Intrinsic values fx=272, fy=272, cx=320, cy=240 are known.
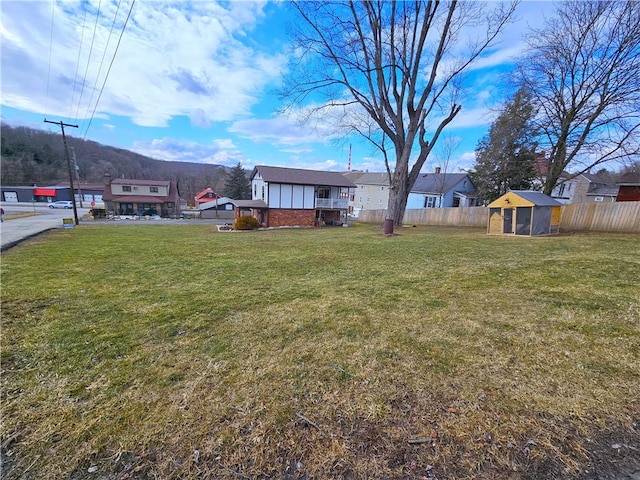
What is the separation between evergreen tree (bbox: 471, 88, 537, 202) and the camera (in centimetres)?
1842

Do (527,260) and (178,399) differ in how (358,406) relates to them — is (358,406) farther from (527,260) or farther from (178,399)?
(527,260)

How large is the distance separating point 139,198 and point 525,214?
44585 mm

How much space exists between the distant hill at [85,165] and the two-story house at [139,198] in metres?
11.8

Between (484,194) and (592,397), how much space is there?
90.6 ft

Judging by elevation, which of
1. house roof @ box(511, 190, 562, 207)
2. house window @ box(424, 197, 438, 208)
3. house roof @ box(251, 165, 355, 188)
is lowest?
house roof @ box(511, 190, 562, 207)

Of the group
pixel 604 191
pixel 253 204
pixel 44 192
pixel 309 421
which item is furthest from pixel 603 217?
pixel 44 192

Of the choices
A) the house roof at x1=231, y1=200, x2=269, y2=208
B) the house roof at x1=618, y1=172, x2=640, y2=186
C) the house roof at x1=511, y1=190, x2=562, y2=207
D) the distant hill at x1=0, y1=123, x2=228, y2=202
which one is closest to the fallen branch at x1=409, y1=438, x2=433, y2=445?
the house roof at x1=511, y1=190, x2=562, y2=207

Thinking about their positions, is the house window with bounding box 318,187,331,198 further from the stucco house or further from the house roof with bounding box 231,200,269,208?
the stucco house

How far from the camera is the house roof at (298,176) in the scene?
2357cm

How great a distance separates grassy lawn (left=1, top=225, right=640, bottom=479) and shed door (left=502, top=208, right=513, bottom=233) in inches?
330

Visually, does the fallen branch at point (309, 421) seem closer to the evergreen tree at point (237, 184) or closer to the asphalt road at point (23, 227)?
the asphalt road at point (23, 227)

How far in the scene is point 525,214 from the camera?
1154 cm

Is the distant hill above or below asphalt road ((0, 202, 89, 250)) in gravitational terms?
above

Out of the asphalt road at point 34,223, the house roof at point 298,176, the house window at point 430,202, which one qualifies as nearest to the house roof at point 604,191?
the house window at point 430,202
